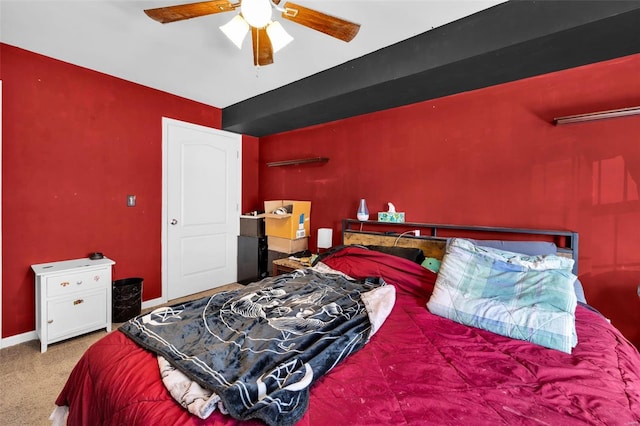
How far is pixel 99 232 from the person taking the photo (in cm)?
276

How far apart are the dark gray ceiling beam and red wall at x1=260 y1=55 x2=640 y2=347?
15 centimetres

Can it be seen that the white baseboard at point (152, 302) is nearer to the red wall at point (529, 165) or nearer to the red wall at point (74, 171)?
the red wall at point (74, 171)

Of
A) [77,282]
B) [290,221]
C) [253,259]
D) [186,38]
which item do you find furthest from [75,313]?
[186,38]

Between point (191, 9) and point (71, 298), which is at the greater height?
point (191, 9)

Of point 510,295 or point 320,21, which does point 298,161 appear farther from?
point 510,295

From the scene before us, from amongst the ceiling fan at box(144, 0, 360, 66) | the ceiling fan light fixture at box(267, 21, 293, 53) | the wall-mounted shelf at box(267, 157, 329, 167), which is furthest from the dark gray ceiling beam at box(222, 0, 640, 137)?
the ceiling fan light fixture at box(267, 21, 293, 53)

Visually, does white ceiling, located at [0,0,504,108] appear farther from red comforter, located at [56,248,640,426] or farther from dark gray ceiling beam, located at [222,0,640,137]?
red comforter, located at [56,248,640,426]

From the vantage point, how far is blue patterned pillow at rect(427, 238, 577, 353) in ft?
4.27

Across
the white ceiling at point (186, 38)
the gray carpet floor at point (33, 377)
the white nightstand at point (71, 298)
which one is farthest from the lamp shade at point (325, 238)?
the gray carpet floor at point (33, 377)

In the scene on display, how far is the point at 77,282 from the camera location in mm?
2361

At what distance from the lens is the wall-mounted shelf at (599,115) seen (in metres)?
1.73

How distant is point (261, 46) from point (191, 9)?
46 cm

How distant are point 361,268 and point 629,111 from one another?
202 centimetres

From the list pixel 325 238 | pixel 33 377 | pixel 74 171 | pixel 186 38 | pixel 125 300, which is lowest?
pixel 33 377
